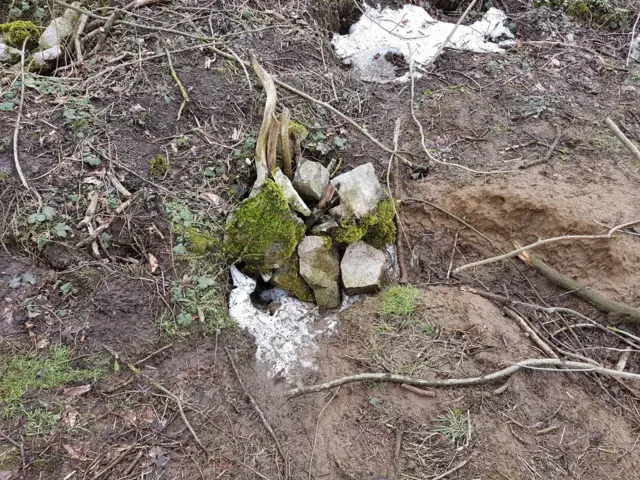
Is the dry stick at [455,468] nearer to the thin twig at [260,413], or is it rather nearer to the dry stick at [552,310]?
the thin twig at [260,413]

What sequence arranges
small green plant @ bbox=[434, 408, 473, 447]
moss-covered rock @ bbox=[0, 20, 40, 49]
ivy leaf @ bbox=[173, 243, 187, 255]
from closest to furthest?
1. small green plant @ bbox=[434, 408, 473, 447]
2. ivy leaf @ bbox=[173, 243, 187, 255]
3. moss-covered rock @ bbox=[0, 20, 40, 49]

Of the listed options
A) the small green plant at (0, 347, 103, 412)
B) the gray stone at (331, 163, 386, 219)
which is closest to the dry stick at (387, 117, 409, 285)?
the gray stone at (331, 163, 386, 219)

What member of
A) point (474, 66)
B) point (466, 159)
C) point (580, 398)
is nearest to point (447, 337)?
point (580, 398)

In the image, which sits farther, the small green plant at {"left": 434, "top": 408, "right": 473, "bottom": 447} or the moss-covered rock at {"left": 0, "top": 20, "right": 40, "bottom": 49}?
the moss-covered rock at {"left": 0, "top": 20, "right": 40, "bottom": 49}

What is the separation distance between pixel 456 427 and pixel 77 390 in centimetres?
218

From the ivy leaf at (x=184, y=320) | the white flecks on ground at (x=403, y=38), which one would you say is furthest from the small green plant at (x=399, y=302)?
the white flecks on ground at (x=403, y=38)

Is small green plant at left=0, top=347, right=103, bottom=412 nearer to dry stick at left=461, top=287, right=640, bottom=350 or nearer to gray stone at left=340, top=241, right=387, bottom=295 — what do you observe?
gray stone at left=340, top=241, right=387, bottom=295

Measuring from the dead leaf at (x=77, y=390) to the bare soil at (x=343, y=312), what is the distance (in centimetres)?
3

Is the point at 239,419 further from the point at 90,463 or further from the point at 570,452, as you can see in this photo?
the point at 570,452

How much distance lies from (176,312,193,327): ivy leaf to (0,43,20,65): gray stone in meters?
2.84

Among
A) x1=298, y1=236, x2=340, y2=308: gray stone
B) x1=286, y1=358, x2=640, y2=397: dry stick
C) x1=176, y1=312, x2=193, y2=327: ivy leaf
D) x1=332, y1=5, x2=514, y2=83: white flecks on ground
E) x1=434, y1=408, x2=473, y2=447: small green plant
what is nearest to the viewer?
x1=434, y1=408, x2=473, y2=447: small green plant

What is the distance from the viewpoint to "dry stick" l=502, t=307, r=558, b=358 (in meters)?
2.99

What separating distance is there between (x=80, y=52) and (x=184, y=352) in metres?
2.98

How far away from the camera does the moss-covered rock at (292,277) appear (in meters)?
3.42
